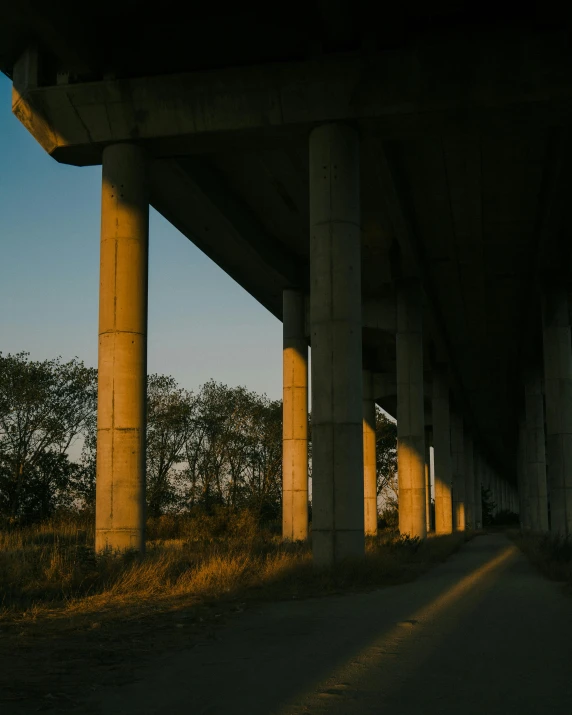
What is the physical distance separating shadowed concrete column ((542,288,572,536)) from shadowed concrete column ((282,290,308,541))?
909 cm

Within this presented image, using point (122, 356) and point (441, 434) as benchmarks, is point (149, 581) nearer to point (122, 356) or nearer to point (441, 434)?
point (122, 356)

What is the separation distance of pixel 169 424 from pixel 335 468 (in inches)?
1620

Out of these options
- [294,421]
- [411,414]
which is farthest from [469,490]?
[294,421]

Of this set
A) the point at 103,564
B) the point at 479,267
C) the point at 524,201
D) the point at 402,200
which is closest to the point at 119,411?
the point at 103,564

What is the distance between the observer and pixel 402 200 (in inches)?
1033

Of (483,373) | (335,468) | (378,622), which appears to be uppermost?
(483,373)

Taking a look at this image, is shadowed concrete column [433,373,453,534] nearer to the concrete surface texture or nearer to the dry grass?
the dry grass

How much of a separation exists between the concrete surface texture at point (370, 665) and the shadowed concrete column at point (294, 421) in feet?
67.5

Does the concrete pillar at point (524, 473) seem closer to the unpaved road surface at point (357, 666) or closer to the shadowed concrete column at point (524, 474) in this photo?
the shadowed concrete column at point (524, 474)

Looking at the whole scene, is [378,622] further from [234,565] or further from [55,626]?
[234,565]

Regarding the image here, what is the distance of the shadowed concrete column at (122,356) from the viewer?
712 inches

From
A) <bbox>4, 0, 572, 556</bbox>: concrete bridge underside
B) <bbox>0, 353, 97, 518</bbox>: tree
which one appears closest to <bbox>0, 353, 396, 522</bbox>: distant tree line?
<bbox>0, 353, 97, 518</bbox>: tree

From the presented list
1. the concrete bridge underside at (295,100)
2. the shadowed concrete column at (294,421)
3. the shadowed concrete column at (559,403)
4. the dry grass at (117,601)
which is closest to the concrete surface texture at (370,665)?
the dry grass at (117,601)

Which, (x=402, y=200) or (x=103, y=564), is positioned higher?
(x=402, y=200)
